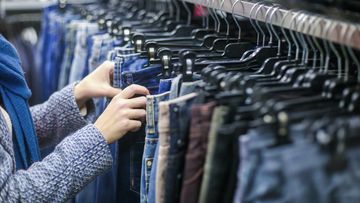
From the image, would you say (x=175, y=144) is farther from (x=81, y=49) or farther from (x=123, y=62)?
(x=81, y=49)

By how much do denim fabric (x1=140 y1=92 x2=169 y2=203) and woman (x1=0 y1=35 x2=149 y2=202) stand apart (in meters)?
0.08

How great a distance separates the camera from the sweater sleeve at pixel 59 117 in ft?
5.80

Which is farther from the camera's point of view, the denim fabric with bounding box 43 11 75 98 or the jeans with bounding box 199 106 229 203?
the denim fabric with bounding box 43 11 75 98

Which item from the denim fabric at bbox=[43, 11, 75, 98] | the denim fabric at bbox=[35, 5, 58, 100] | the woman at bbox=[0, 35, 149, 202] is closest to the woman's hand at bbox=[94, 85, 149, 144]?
the woman at bbox=[0, 35, 149, 202]

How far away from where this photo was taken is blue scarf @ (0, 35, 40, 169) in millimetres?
1577

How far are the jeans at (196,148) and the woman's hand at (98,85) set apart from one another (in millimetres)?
539

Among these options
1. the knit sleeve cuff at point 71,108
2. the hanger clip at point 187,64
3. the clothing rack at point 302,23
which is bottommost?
the knit sleeve cuff at point 71,108

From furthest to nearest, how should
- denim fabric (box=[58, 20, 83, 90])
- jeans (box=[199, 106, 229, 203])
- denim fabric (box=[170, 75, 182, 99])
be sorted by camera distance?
denim fabric (box=[58, 20, 83, 90])
denim fabric (box=[170, 75, 182, 99])
jeans (box=[199, 106, 229, 203])

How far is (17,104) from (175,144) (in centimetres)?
58

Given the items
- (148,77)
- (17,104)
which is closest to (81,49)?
(17,104)

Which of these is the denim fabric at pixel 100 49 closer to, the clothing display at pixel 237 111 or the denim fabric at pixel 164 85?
the clothing display at pixel 237 111

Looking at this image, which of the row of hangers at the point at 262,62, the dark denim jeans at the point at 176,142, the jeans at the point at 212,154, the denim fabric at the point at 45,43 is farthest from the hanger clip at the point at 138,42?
the denim fabric at the point at 45,43

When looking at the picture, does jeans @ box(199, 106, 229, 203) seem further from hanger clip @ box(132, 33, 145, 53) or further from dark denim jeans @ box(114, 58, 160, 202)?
hanger clip @ box(132, 33, 145, 53)

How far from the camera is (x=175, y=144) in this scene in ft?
3.93
